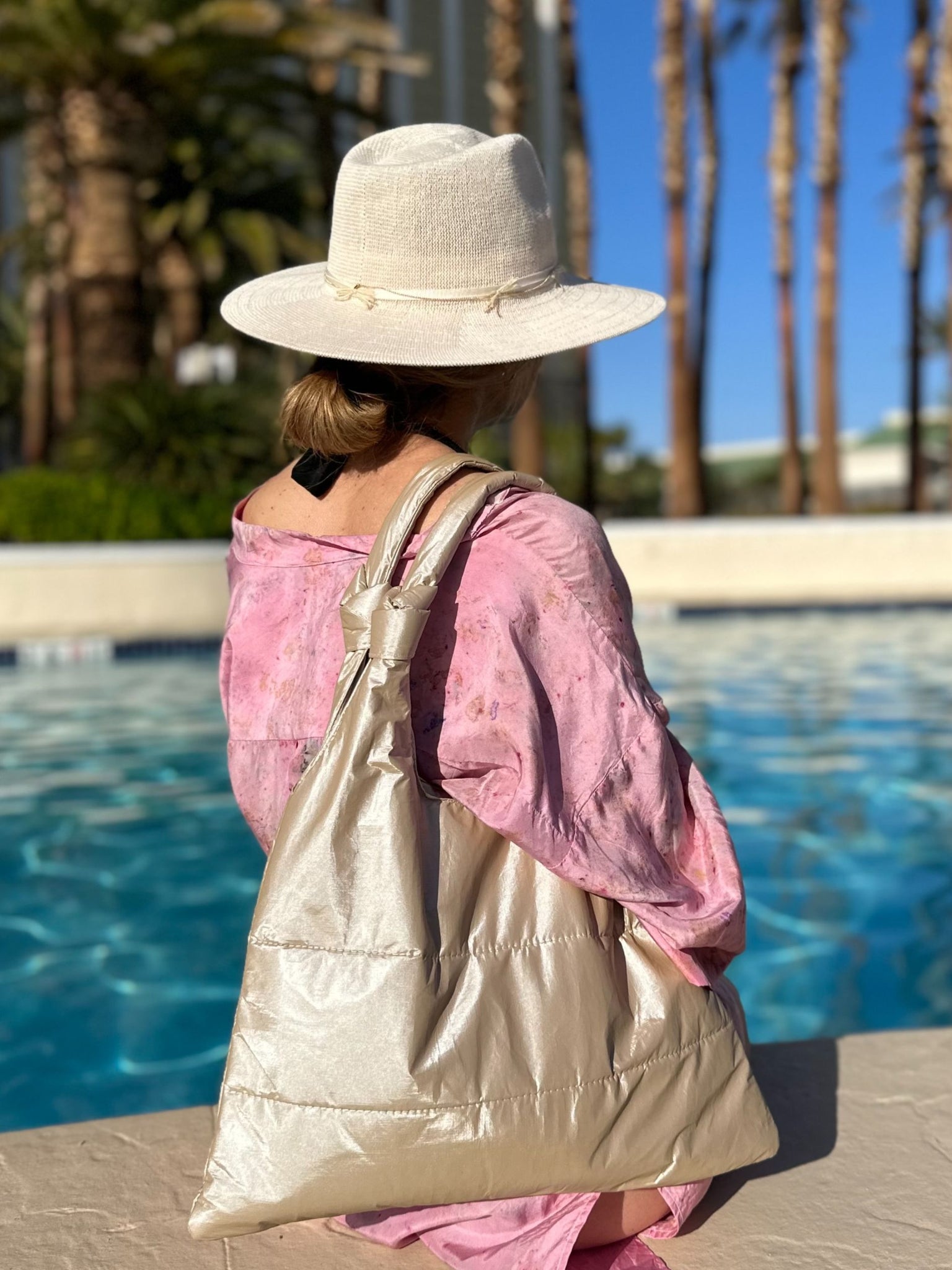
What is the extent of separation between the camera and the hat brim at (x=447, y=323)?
5.24 ft

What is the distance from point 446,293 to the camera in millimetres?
1665

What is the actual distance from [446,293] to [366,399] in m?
0.18

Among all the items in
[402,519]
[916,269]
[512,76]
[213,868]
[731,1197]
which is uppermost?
[512,76]

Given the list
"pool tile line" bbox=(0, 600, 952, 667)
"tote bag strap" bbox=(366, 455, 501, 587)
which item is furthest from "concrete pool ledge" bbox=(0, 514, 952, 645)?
"tote bag strap" bbox=(366, 455, 501, 587)

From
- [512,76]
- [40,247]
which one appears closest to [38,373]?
[40,247]

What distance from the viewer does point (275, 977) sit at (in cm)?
144

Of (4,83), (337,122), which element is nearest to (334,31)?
(4,83)

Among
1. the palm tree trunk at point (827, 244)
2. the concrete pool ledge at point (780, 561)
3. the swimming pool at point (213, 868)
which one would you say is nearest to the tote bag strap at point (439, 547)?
the swimming pool at point (213, 868)

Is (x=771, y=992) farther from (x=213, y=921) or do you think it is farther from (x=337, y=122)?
(x=337, y=122)

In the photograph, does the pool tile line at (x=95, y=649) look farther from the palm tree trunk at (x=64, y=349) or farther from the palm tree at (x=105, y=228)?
the palm tree at (x=105, y=228)

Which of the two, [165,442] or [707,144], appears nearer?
[165,442]

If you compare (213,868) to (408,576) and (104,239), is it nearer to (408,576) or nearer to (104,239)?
(408,576)

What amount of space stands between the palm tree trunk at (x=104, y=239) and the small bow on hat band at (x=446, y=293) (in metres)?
14.2

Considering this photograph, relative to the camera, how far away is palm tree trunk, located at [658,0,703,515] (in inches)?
676
